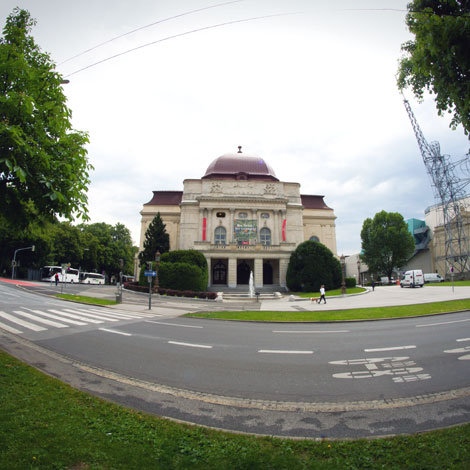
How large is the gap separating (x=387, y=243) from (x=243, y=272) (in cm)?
3341

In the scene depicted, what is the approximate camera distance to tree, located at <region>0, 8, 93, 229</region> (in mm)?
6945

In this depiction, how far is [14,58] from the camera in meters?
7.64

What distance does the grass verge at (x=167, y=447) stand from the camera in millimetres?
2996

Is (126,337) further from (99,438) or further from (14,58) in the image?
(14,58)

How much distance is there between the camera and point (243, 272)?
4766 centimetres

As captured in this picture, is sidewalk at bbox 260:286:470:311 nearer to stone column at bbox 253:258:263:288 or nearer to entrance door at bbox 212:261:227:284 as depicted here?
stone column at bbox 253:258:263:288

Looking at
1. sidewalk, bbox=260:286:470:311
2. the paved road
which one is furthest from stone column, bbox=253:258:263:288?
the paved road

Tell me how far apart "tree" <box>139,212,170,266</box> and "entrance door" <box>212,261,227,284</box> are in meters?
8.65

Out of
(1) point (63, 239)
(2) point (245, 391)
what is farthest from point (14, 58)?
(1) point (63, 239)

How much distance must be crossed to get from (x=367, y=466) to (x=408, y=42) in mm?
14291

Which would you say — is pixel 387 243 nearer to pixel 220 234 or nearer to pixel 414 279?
pixel 414 279

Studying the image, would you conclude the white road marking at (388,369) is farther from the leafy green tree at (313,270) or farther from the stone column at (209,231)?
the stone column at (209,231)

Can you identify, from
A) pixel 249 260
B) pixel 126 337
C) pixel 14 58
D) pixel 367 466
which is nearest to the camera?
pixel 367 466

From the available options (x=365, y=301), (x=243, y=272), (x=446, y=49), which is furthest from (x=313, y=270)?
(x=446, y=49)
